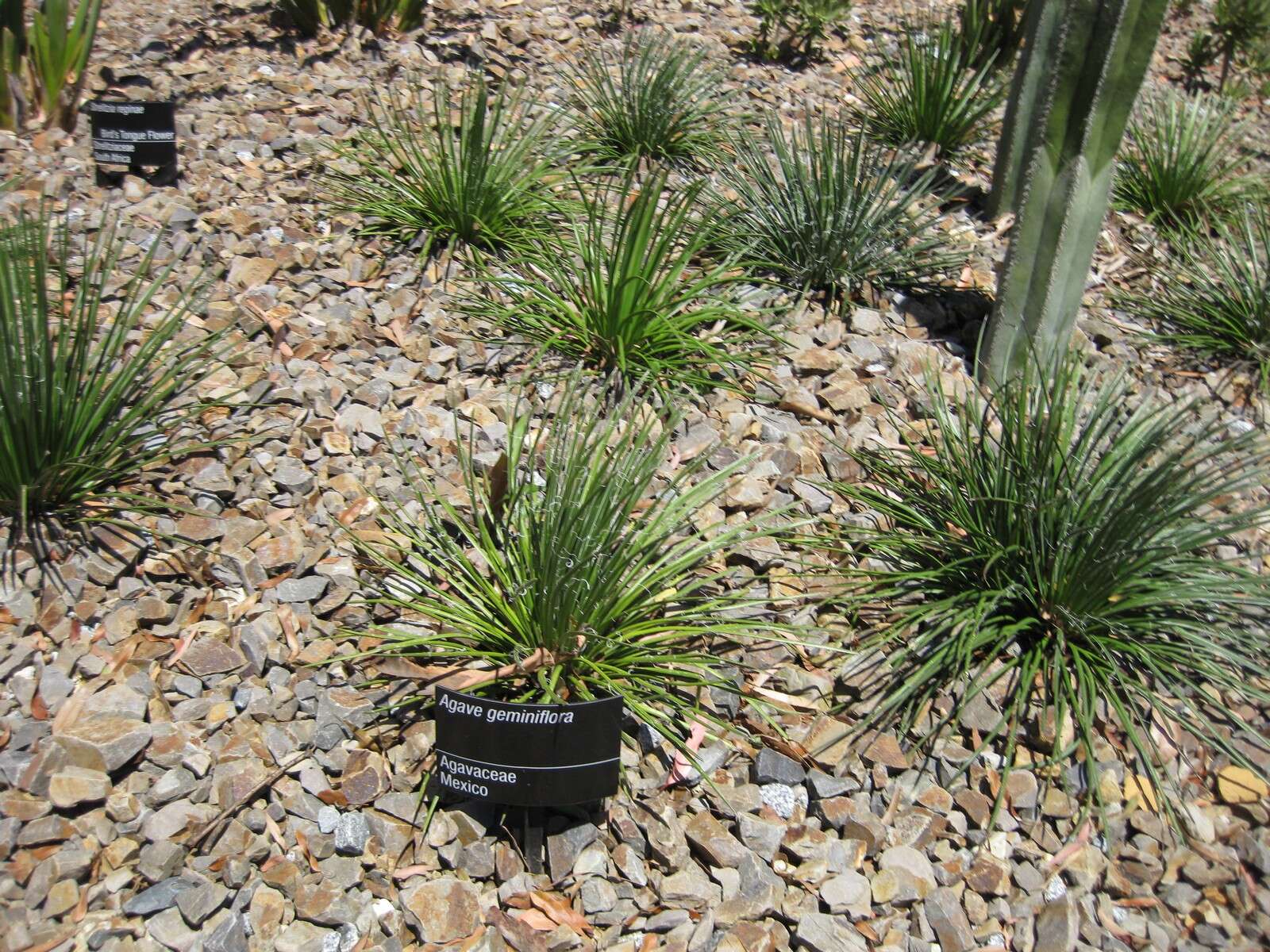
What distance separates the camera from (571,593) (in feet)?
7.50

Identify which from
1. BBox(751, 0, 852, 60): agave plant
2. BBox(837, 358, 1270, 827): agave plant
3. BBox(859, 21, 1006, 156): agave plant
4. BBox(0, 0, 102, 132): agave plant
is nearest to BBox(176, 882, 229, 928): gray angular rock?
BBox(837, 358, 1270, 827): agave plant

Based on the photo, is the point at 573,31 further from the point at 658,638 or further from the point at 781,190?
the point at 658,638

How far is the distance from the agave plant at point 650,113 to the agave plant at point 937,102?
0.72 meters

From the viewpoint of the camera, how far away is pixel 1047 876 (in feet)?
7.64

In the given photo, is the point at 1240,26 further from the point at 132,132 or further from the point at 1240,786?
the point at 132,132

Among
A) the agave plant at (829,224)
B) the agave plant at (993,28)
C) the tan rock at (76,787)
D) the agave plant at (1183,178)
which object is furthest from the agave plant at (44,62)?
the agave plant at (1183,178)

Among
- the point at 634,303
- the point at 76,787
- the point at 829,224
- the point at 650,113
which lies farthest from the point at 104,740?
the point at 650,113

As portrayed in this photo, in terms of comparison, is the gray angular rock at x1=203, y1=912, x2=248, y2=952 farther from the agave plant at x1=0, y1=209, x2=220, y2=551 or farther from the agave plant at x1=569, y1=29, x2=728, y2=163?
the agave plant at x1=569, y1=29, x2=728, y2=163

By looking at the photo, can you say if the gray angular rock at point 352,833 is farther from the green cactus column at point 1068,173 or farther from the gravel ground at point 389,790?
the green cactus column at point 1068,173

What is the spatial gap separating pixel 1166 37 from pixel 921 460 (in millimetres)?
4886

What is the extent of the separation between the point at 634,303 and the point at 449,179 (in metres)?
0.85

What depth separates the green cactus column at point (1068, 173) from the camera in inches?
121

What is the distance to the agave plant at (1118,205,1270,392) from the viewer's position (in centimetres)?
383

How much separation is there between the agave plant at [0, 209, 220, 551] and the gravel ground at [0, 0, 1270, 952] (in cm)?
9
